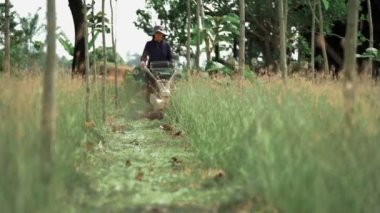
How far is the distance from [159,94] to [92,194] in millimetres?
8448

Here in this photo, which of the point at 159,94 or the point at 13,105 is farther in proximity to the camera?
the point at 159,94

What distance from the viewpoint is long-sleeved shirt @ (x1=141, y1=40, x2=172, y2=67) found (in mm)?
13578

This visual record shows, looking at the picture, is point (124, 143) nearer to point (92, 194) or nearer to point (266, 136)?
point (92, 194)

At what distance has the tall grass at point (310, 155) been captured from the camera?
13.0 ft

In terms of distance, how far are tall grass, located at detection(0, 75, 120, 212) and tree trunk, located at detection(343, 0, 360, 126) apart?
2023mm

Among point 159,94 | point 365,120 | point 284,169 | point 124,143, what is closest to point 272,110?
point 365,120

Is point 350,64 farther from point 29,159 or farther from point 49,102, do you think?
point 29,159

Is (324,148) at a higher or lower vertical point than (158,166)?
higher

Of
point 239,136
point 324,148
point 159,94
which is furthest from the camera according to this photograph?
point 159,94

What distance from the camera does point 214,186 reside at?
5629 mm

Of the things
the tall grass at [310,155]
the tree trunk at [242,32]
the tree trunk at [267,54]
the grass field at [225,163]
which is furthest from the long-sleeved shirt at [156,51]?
the tree trunk at [267,54]

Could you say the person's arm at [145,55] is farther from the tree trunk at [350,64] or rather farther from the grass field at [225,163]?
the tree trunk at [350,64]

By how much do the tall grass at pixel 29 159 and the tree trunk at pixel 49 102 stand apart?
0.19ft

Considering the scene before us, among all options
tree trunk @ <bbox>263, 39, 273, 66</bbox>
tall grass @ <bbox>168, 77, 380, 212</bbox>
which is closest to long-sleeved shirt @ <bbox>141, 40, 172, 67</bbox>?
tall grass @ <bbox>168, 77, 380, 212</bbox>
